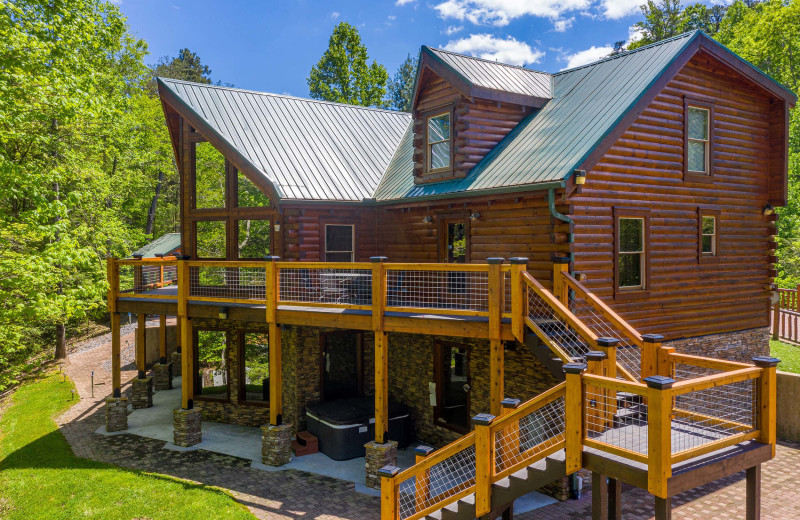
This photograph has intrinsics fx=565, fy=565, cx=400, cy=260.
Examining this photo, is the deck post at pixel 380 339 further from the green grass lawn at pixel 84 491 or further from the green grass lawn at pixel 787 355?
the green grass lawn at pixel 787 355

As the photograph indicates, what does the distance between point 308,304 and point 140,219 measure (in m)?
31.1

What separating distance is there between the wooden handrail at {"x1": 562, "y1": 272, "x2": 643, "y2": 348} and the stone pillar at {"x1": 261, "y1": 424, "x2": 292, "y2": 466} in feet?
23.2

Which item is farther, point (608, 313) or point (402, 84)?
point (402, 84)

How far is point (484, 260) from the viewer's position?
488 inches

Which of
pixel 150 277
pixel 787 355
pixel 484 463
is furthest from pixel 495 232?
pixel 150 277

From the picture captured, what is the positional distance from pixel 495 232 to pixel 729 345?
252 inches

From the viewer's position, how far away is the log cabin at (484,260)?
9.61 m

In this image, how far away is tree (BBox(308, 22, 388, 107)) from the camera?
34969 mm

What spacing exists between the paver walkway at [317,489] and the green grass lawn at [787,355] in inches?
151

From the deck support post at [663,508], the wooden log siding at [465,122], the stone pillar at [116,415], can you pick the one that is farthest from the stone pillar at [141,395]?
the deck support post at [663,508]

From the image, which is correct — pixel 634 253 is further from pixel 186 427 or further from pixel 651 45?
pixel 186 427

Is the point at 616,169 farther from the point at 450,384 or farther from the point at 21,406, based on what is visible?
the point at 21,406

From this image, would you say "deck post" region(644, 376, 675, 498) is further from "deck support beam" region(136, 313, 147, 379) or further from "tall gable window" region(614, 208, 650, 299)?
"deck support beam" region(136, 313, 147, 379)

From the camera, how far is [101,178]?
2205 cm
